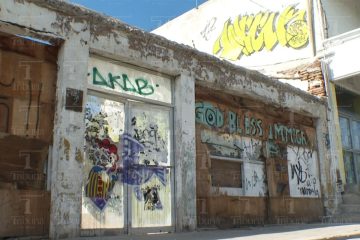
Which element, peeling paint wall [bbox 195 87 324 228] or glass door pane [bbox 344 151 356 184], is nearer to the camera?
peeling paint wall [bbox 195 87 324 228]

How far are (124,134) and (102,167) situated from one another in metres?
0.75

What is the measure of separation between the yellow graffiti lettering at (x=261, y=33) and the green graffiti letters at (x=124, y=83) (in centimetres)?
836

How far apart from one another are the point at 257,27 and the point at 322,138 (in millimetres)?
5550

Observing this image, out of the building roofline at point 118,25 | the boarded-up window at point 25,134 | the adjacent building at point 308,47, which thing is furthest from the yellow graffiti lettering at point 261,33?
the boarded-up window at point 25,134

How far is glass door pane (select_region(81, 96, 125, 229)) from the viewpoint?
6.62 m

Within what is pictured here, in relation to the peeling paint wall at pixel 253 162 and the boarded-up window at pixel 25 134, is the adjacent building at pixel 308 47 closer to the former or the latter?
the peeling paint wall at pixel 253 162

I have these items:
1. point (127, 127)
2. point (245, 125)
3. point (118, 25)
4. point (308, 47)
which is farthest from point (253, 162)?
point (308, 47)

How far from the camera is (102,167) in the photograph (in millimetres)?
6910

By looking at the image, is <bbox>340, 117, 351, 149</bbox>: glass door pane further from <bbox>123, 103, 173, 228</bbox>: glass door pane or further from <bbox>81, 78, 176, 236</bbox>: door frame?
<bbox>123, 103, 173, 228</bbox>: glass door pane

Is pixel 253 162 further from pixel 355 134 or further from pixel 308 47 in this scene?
pixel 355 134

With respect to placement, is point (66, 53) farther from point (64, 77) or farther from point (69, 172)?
point (69, 172)

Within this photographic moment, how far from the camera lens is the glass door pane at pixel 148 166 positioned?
7344mm

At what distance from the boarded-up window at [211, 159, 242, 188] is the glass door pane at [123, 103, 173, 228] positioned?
1.37m

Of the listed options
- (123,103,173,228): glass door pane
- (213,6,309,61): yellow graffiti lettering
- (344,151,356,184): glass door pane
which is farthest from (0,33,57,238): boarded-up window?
(344,151,356,184): glass door pane
